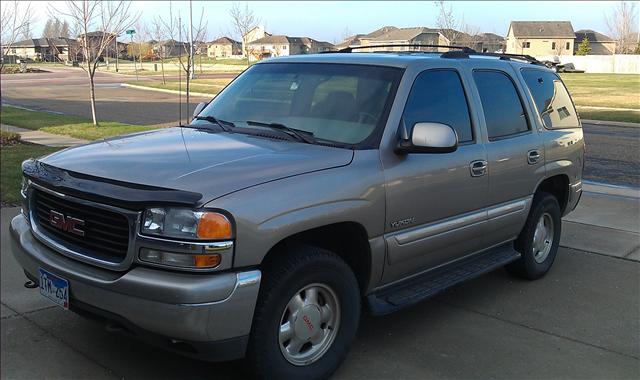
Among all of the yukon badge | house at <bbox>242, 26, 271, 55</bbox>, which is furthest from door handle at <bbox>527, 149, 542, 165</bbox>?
house at <bbox>242, 26, 271, 55</bbox>

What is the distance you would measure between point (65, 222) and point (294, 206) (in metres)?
1.25

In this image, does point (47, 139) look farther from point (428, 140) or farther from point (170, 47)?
point (170, 47)

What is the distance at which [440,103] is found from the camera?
4445mm

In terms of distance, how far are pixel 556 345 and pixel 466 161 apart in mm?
1385

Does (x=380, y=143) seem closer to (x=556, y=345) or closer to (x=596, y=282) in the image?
(x=556, y=345)

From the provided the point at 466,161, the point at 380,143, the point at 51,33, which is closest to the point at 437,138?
the point at 380,143

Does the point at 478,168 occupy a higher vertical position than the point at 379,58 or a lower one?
lower

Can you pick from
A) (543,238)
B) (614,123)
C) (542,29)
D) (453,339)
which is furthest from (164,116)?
(542,29)

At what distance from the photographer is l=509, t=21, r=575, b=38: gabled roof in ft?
316

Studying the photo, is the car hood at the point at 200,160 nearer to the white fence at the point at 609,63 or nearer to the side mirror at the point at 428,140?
the side mirror at the point at 428,140

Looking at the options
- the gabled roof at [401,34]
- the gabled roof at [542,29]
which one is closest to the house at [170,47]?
the gabled roof at [401,34]

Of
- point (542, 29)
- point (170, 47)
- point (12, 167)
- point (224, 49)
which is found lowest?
point (12, 167)

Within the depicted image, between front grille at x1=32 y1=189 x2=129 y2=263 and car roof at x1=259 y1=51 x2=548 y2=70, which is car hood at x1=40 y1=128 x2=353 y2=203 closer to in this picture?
front grille at x1=32 y1=189 x2=129 y2=263

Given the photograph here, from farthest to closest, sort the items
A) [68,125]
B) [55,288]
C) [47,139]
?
[68,125]
[47,139]
[55,288]
